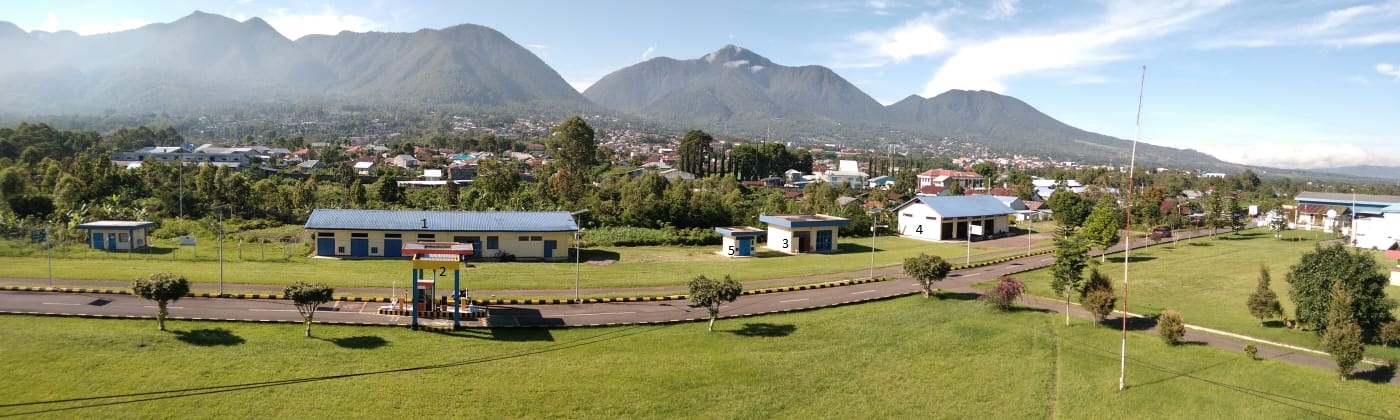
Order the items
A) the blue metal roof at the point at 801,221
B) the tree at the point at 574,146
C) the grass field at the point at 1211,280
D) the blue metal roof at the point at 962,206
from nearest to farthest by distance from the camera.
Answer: the grass field at the point at 1211,280 < the blue metal roof at the point at 801,221 < the blue metal roof at the point at 962,206 < the tree at the point at 574,146

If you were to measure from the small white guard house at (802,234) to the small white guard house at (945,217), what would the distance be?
10780 millimetres

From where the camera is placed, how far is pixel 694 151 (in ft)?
347

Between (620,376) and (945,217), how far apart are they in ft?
140

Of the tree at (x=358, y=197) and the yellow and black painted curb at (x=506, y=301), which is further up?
the tree at (x=358, y=197)

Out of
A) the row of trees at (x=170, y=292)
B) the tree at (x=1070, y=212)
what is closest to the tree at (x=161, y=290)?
the row of trees at (x=170, y=292)

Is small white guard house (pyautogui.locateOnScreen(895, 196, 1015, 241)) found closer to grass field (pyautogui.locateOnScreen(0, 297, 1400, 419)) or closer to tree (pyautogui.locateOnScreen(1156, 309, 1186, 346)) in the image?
tree (pyautogui.locateOnScreen(1156, 309, 1186, 346))

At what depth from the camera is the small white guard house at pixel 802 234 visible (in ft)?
156

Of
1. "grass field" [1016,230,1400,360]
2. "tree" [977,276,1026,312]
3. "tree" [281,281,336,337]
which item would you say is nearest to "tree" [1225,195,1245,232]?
"grass field" [1016,230,1400,360]

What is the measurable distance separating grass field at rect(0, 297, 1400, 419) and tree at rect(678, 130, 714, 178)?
8254 centimetres

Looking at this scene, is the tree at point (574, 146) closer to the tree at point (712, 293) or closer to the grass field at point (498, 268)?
the grass field at point (498, 268)

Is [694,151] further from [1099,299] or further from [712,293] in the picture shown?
[712,293]

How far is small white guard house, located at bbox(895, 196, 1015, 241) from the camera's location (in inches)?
2216

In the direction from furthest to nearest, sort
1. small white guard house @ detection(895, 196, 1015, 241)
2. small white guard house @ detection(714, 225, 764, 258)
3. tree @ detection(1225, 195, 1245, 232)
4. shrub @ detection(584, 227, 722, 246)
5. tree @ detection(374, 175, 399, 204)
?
tree @ detection(1225, 195, 1245, 232) → tree @ detection(374, 175, 399, 204) → small white guard house @ detection(895, 196, 1015, 241) → shrub @ detection(584, 227, 722, 246) → small white guard house @ detection(714, 225, 764, 258)

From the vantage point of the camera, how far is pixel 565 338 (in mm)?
22516
